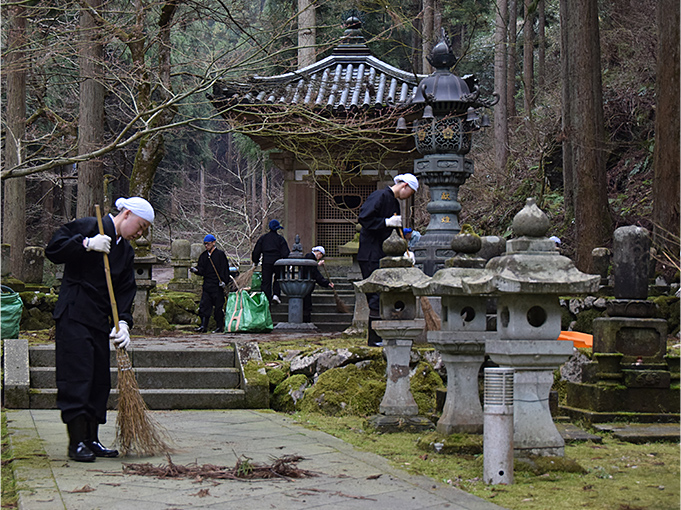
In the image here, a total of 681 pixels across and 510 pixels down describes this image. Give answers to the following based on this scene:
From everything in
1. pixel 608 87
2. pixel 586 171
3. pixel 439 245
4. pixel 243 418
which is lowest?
pixel 243 418

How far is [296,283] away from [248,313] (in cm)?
101

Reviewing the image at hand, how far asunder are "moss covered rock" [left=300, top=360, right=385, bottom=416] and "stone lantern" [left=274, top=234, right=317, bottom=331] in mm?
4733

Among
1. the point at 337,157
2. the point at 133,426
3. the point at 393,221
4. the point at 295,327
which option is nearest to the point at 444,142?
the point at 393,221

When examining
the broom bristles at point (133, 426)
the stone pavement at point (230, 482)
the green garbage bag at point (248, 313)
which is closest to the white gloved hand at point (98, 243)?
the broom bristles at point (133, 426)

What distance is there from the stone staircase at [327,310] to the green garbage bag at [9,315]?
4595mm

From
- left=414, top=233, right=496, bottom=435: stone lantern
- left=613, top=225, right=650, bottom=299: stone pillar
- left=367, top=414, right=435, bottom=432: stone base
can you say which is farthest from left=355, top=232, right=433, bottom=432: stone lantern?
left=613, top=225, right=650, bottom=299: stone pillar

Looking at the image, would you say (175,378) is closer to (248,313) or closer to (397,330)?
(397,330)

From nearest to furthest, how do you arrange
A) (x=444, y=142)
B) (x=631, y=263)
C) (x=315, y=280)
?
(x=631, y=263) → (x=444, y=142) → (x=315, y=280)

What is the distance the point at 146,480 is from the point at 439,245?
6.87 m

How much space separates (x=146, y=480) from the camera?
15.3ft

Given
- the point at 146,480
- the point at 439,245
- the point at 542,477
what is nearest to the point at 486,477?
the point at 542,477

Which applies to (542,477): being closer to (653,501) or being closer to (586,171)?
(653,501)

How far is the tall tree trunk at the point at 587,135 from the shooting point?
43.8ft

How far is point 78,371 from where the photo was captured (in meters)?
5.39
